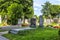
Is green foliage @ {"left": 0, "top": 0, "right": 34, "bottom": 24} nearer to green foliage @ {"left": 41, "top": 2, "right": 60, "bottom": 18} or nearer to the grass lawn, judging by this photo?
green foliage @ {"left": 41, "top": 2, "right": 60, "bottom": 18}

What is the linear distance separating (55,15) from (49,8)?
3.42 meters

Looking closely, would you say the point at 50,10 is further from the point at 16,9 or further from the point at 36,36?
the point at 36,36

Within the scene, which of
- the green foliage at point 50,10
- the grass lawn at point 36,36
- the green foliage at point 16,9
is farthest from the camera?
the green foliage at point 50,10

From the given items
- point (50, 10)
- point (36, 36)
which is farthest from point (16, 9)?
point (50, 10)

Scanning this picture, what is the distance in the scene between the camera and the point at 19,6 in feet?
118

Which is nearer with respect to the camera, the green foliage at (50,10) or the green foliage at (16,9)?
the green foliage at (16,9)

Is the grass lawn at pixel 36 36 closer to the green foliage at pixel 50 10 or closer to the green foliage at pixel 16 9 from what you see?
the green foliage at pixel 16 9

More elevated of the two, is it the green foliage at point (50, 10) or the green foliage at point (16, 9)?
the green foliage at point (16, 9)

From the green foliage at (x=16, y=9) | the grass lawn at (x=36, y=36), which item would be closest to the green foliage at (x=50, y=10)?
the green foliage at (x=16, y=9)

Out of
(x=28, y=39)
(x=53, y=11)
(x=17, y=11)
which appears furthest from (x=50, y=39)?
(x=53, y=11)

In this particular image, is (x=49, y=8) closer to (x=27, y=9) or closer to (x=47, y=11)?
(x=47, y=11)

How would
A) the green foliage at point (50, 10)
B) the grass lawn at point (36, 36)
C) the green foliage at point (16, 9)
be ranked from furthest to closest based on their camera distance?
the green foliage at point (50, 10) → the green foliage at point (16, 9) → the grass lawn at point (36, 36)

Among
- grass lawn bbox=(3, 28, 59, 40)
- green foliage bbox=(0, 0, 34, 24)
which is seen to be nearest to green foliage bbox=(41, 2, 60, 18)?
Result: green foliage bbox=(0, 0, 34, 24)

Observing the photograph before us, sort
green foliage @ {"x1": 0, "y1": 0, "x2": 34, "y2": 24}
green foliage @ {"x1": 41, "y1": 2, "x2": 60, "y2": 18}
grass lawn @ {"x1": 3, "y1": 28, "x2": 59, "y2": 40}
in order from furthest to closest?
green foliage @ {"x1": 41, "y1": 2, "x2": 60, "y2": 18} → green foliage @ {"x1": 0, "y1": 0, "x2": 34, "y2": 24} → grass lawn @ {"x1": 3, "y1": 28, "x2": 59, "y2": 40}
